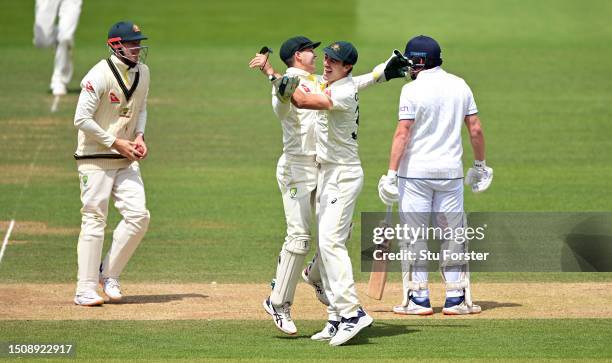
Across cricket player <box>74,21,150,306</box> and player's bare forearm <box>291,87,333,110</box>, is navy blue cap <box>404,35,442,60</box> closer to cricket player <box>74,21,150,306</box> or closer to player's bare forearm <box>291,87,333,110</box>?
player's bare forearm <box>291,87,333,110</box>

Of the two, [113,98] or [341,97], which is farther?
[113,98]

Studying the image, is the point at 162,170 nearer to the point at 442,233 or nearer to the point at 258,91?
the point at 258,91

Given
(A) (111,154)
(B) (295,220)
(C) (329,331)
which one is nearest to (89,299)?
(A) (111,154)

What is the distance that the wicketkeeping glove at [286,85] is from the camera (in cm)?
970

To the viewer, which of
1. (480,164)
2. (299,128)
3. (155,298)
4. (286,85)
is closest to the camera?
(286,85)

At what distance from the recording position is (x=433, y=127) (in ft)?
35.9

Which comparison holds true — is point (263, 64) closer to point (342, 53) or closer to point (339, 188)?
point (342, 53)

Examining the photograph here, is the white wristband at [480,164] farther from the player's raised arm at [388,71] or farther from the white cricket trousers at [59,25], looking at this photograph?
the white cricket trousers at [59,25]

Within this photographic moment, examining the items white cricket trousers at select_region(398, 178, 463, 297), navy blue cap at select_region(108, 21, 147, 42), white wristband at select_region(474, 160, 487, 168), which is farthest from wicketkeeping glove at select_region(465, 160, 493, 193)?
navy blue cap at select_region(108, 21, 147, 42)

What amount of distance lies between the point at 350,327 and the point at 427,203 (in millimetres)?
1587

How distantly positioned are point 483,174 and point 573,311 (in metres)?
1.43

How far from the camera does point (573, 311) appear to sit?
11.3m

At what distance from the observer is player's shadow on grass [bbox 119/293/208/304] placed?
1194cm

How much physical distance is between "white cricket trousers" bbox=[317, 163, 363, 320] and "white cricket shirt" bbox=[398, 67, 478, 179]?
842mm
